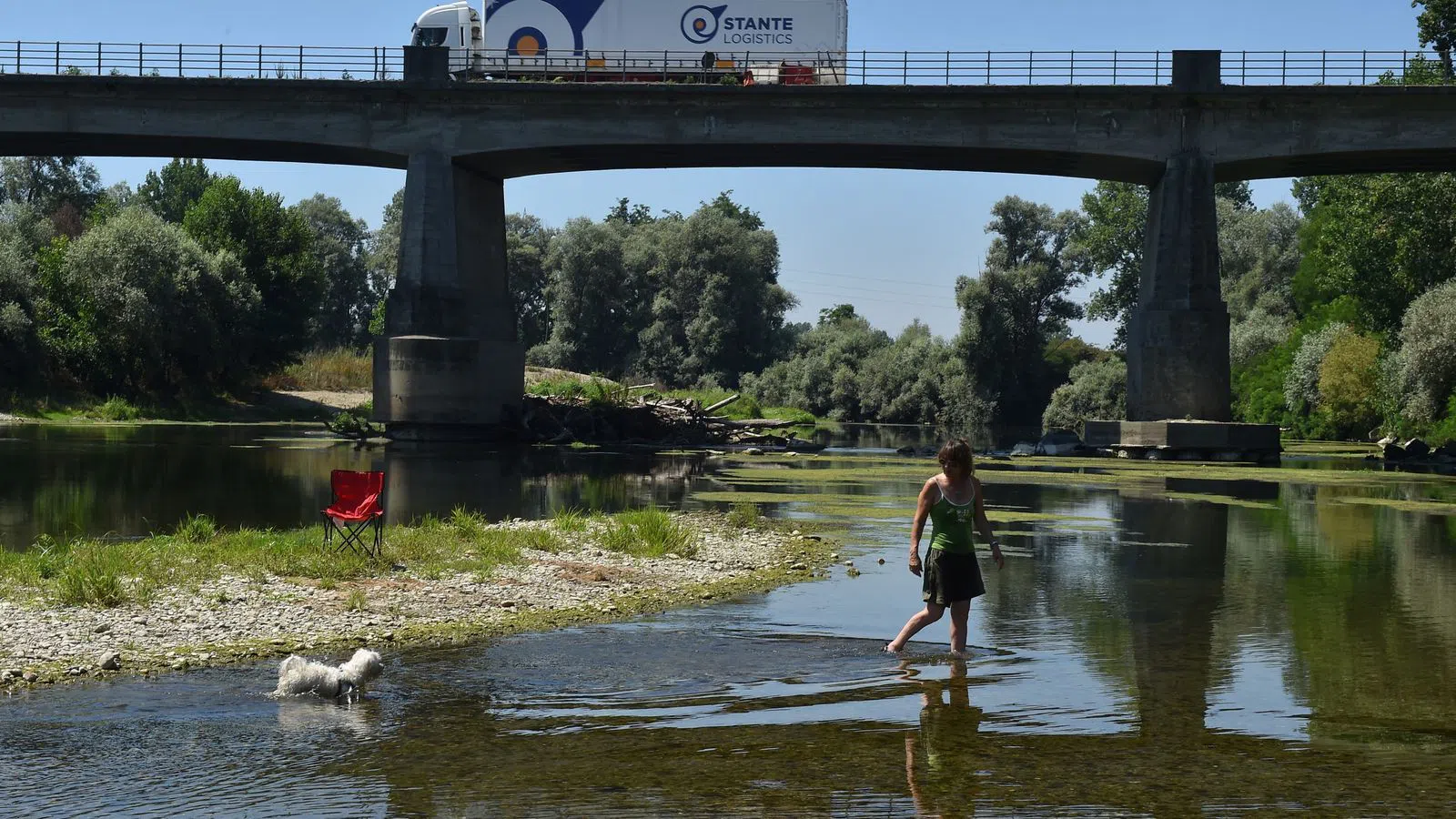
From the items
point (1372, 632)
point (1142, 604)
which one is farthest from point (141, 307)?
point (1372, 632)

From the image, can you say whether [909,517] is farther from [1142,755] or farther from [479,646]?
[1142,755]

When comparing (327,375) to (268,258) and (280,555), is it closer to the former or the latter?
(268,258)

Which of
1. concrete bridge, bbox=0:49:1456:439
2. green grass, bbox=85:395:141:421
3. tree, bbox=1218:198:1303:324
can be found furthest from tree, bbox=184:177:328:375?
tree, bbox=1218:198:1303:324

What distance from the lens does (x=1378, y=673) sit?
446 inches

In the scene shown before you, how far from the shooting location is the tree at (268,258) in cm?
7962

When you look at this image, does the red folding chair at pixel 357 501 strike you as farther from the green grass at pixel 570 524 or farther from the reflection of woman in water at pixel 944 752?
the reflection of woman in water at pixel 944 752

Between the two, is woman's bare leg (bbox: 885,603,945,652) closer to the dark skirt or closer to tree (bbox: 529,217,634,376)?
the dark skirt

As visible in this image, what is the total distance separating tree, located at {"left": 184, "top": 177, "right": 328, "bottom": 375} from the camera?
3135 inches

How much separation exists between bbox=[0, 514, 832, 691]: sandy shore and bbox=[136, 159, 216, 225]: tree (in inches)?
5014

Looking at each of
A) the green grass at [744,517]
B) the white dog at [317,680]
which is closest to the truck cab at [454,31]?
the green grass at [744,517]

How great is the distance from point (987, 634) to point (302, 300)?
73871 millimetres

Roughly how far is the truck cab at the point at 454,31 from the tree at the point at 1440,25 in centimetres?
4233

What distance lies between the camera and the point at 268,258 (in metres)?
80.9

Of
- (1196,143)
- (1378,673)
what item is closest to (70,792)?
(1378,673)
